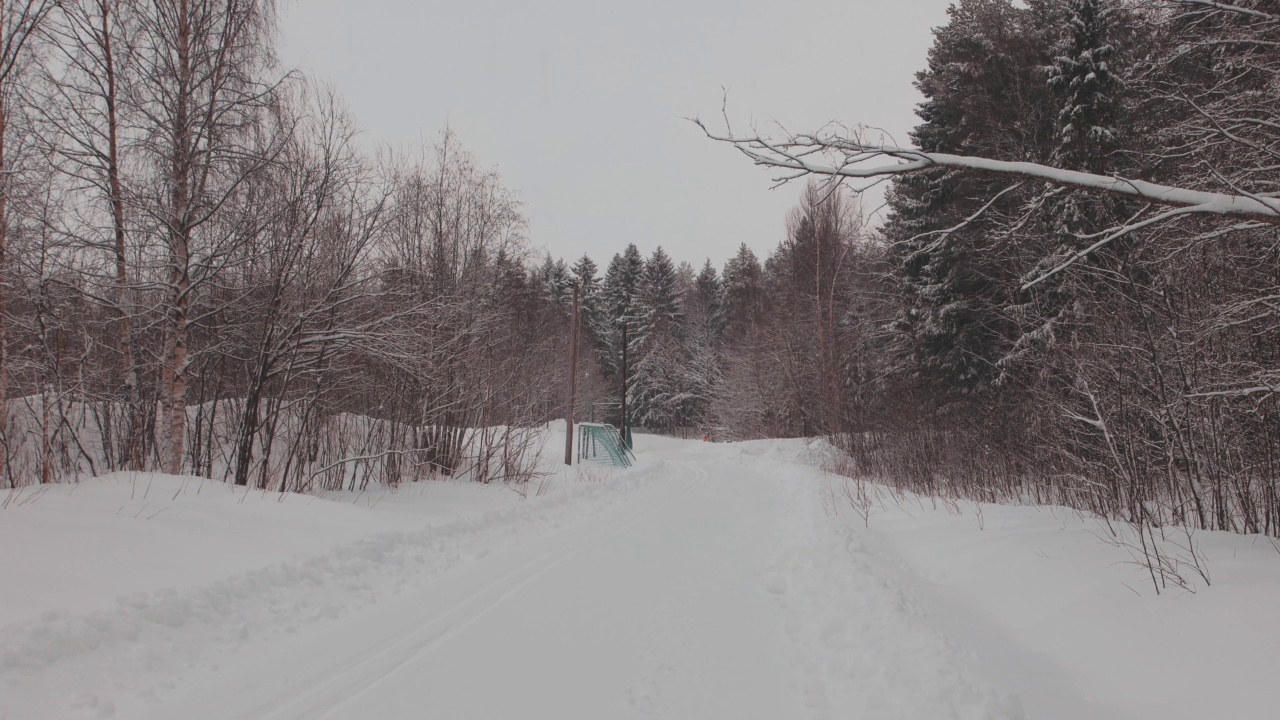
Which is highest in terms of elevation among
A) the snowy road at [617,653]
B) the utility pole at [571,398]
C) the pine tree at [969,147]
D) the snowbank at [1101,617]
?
the pine tree at [969,147]

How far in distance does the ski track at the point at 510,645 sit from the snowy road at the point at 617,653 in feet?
0.06

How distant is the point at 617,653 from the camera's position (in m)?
4.22

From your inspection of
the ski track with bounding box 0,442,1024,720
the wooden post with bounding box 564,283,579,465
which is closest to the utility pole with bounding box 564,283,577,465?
the wooden post with bounding box 564,283,579,465

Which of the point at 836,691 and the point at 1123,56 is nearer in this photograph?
the point at 836,691

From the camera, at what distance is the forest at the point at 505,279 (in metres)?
5.32

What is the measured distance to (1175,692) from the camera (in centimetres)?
286

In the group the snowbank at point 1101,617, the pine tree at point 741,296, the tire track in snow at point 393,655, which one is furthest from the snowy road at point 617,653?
the pine tree at point 741,296

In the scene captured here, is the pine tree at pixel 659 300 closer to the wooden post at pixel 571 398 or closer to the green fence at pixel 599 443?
the green fence at pixel 599 443

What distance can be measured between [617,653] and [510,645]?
2.70ft

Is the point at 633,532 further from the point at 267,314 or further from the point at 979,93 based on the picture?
the point at 979,93

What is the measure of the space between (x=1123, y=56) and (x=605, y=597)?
16.1 metres

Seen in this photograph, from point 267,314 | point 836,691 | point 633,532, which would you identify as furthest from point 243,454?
point 836,691

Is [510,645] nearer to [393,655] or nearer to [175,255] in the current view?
[393,655]

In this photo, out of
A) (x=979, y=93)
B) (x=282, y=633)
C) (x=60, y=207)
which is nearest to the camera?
(x=282, y=633)
